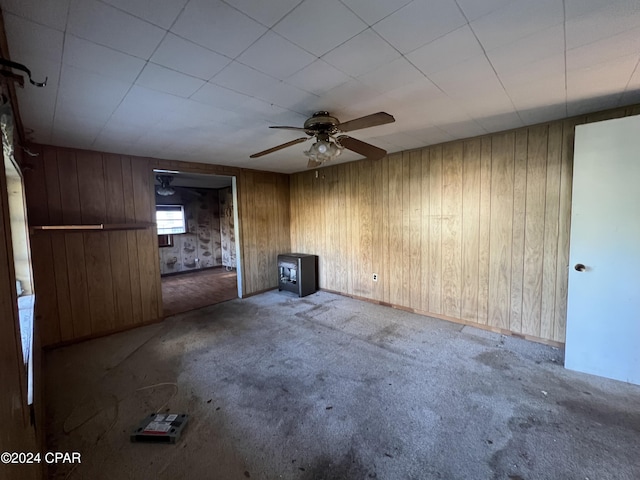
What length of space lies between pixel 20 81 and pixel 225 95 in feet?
3.62

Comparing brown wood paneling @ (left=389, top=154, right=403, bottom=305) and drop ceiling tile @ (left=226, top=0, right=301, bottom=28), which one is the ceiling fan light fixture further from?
brown wood paneling @ (left=389, top=154, right=403, bottom=305)

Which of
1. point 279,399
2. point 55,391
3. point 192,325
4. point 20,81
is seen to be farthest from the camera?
point 192,325

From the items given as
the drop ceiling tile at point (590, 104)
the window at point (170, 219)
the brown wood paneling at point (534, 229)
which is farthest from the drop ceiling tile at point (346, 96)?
the window at point (170, 219)

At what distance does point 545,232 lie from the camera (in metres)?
2.83

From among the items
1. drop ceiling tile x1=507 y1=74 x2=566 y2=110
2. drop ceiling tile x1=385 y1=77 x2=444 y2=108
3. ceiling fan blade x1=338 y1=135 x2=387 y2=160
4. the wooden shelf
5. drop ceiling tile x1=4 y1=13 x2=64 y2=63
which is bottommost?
the wooden shelf

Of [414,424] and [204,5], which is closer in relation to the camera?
[204,5]

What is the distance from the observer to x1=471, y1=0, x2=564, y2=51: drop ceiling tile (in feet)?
3.93

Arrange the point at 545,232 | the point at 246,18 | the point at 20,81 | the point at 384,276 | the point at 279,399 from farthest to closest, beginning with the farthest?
the point at 384,276 < the point at 545,232 < the point at 279,399 < the point at 246,18 < the point at 20,81

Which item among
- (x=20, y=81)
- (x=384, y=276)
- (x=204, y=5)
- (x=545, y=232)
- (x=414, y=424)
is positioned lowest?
(x=414, y=424)

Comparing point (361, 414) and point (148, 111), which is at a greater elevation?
point (148, 111)

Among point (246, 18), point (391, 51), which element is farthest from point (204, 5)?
point (391, 51)

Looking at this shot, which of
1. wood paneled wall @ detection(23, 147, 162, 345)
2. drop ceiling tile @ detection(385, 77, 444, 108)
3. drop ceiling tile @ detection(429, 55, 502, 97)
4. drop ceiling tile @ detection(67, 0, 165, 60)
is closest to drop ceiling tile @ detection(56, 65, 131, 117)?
drop ceiling tile @ detection(67, 0, 165, 60)

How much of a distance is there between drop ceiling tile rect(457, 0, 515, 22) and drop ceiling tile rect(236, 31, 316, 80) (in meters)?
0.75

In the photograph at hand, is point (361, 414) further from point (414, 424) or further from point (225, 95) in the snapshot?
point (225, 95)
